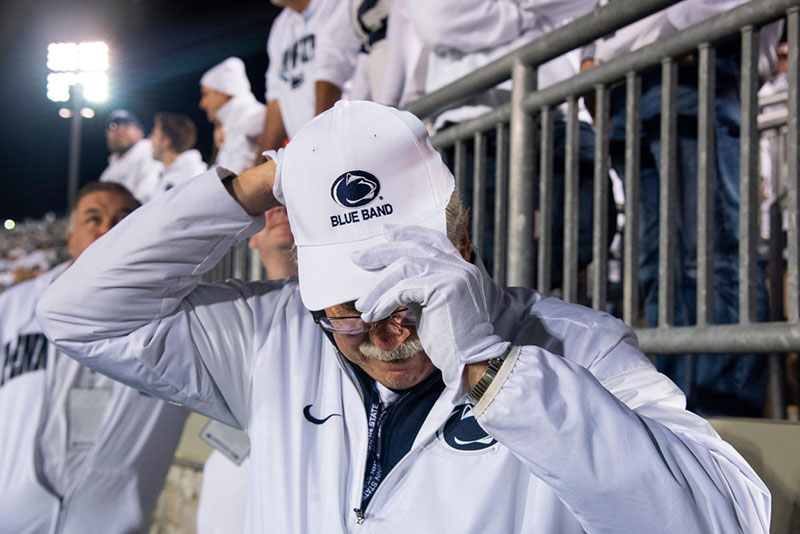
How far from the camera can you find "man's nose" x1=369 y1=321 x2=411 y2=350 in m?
1.81

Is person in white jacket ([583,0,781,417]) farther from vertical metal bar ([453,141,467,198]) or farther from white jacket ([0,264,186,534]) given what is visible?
white jacket ([0,264,186,534])

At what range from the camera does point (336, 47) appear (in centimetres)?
504

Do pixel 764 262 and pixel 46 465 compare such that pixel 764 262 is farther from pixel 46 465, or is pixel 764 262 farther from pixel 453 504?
pixel 46 465

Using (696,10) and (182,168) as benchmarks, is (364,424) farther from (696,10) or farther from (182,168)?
(182,168)

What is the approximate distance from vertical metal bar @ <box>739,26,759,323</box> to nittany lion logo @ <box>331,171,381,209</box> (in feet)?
3.70

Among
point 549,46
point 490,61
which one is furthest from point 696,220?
point 490,61

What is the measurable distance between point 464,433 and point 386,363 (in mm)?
210

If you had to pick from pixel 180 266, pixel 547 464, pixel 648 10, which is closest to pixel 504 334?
pixel 547 464

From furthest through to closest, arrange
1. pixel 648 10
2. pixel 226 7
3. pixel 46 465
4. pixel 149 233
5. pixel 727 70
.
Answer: pixel 226 7 < pixel 46 465 < pixel 727 70 < pixel 648 10 < pixel 149 233

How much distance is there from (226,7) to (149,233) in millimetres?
8129

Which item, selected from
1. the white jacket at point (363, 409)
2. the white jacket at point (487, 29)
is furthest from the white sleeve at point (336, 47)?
the white jacket at point (363, 409)

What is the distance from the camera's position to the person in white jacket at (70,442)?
409 cm

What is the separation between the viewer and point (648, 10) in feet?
8.65

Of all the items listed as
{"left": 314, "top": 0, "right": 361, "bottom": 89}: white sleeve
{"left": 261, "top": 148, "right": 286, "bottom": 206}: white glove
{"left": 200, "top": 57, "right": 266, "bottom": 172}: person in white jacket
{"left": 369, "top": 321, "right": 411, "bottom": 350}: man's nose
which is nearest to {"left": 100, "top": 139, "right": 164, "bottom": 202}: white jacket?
{"left": 200, "top": 57, "right": 266, "bottom": 172}: person in white jacket
